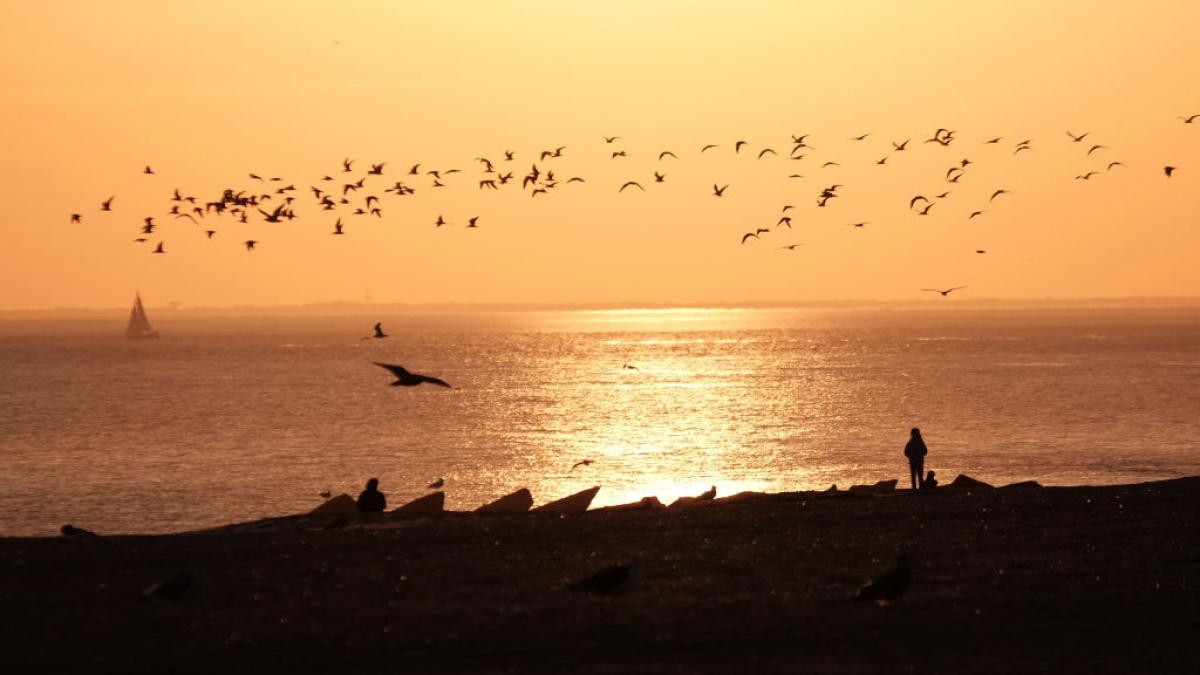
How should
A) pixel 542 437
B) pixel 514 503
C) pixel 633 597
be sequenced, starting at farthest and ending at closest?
pixel 542 437 → pixel 514 503 → pixel 633 597

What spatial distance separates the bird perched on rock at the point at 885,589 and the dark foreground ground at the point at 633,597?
214 mm

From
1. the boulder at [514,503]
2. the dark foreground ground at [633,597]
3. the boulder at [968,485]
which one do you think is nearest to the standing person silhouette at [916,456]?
the boulder at [968,485]

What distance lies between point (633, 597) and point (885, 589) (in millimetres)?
3396

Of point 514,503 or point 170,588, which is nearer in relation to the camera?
point 170,588

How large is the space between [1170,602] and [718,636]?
21.0ft

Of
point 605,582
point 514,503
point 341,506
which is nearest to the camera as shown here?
point 605,582

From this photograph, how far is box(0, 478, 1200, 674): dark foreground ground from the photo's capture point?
17453 millimetres

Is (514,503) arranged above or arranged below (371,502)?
below

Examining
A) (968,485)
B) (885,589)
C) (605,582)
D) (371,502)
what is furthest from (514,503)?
(885,589)

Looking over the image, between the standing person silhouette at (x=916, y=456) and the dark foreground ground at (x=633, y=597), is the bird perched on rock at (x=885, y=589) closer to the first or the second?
the dark foreground ground at (x=633, y=597)

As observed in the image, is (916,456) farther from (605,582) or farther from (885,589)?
(605,582)

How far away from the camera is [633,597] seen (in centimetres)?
2045

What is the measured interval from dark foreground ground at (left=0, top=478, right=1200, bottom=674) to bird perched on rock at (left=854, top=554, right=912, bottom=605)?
0.70 feet

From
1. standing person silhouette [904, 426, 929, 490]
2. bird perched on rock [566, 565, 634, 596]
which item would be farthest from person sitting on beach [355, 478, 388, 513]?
standing person silhouette [904, 426, 929, 490]
